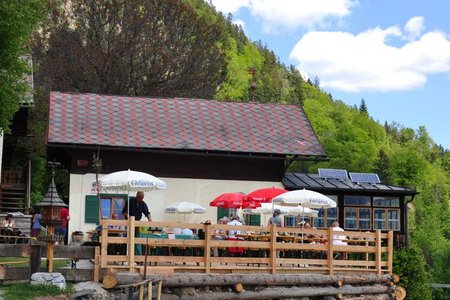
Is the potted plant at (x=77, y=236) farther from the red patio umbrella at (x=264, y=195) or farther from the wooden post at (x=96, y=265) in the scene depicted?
the wooden post at (x=96, y=265)

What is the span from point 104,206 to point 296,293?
1102 centimetres

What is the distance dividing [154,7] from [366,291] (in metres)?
30.4

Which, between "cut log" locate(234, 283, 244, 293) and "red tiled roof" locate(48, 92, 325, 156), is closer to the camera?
"cut log" locate(234, 283, 244, 293)

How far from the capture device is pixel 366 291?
22.2 meters

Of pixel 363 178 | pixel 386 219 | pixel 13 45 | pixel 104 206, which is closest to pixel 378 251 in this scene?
pixel 386 219

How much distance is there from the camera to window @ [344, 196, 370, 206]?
3222 centimetres

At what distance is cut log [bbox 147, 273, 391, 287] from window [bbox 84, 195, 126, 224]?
9496 millimetres

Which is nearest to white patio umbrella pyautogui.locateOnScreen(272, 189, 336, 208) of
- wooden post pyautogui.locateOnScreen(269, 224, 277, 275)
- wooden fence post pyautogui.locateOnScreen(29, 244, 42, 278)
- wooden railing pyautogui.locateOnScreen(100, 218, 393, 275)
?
wooden railing pyautogui.locateOnScreen(100, 218, 393, 275)

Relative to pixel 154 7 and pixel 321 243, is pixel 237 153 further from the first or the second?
pixel 154 7

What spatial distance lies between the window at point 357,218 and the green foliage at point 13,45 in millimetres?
15133

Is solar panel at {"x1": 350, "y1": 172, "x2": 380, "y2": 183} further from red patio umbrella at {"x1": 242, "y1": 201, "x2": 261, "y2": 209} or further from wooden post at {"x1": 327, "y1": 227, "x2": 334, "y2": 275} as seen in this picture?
wooden post at {"x1": 327, "y1": 227, "x2": 334, "y2": 275}

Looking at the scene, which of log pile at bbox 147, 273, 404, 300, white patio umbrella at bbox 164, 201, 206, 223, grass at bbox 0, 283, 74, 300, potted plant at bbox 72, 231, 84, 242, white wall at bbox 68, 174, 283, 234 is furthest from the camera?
white wall at bbox 68, 174, 283, 234

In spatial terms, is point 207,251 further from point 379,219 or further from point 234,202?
point 379,219

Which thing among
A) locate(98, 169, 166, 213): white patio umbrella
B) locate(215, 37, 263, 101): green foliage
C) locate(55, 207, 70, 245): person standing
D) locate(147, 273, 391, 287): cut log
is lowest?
locate(147, 273, 391, 287): cut log
